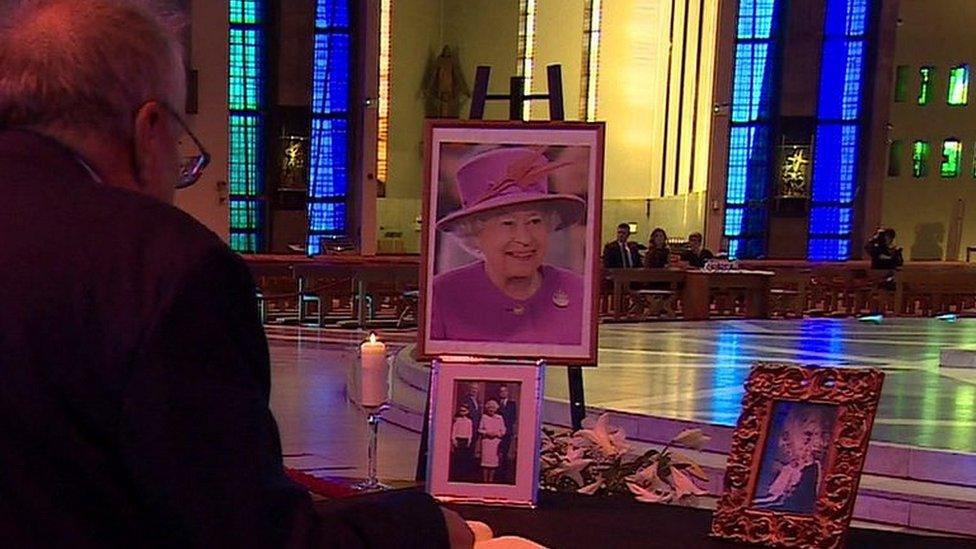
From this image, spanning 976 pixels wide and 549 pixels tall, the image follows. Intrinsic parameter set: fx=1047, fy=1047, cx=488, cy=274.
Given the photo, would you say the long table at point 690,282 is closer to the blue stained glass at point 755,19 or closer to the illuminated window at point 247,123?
the illuminated window at point 247,123

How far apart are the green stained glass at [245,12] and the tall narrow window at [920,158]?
14.6m

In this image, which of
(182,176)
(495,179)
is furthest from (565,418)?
(182,176)

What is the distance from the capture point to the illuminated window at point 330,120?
19.2 m

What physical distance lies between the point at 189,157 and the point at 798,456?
1.08 m

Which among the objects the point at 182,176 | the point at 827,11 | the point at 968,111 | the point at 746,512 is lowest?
the point at 746,512

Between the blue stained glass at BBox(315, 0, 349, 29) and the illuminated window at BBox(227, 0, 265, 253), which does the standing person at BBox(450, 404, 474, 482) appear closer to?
the illuminated window at BBox(227, 0, 265, 253)

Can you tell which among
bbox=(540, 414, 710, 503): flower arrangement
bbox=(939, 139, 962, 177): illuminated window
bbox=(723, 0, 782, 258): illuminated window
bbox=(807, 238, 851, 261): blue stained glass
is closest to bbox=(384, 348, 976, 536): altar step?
bbox=(540, 414, 710, 503): flower arrangement

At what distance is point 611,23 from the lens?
24422mm

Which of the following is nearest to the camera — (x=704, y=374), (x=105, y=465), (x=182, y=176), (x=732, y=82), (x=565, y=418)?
(x=105, y=465)

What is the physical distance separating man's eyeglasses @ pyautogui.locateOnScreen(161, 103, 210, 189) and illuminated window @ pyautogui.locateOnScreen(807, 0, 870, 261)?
2030 centimetres

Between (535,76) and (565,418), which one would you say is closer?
(565,418)

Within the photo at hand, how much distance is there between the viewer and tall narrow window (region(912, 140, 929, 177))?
76.6 feet

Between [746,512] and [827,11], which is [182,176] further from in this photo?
[827,11]

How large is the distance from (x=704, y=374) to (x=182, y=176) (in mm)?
6331
